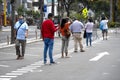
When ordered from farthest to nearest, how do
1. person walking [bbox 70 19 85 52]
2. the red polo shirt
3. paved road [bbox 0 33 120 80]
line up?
1. person walking [bbox 70 19 85 52]
2. the red polo shirt
3. paved road [bbox 0 33 120 80]

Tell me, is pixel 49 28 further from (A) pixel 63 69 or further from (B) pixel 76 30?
(B) pixel 76 30

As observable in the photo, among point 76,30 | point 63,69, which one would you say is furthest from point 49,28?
point 76,30

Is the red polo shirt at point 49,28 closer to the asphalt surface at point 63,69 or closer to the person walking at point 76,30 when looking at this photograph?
the asphalt surface at point 63,69

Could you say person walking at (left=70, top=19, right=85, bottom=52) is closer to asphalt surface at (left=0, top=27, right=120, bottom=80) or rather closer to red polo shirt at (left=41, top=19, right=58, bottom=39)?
asphalt surface at (left=0, top=27, right=120, bottom=80)

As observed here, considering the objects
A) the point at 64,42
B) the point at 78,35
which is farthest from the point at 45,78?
the point at 78,35

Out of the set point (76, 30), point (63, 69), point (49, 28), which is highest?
point (49, 28)

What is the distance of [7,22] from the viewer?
3905 inches

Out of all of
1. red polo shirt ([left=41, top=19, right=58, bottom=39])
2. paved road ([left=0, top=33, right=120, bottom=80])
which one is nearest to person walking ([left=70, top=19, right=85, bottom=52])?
paved road ([left=0, top=33, right=120, bottom=80])

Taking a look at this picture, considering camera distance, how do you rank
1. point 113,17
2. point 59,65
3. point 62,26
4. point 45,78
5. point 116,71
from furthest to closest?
point 113,17, point 62,26, point 59,65, point 116,71, point 45,78

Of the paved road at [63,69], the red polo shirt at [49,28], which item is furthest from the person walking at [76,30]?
the red polo shirt at [49,28]

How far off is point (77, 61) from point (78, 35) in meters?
5.61

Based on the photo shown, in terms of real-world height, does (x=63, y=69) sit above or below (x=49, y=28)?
below

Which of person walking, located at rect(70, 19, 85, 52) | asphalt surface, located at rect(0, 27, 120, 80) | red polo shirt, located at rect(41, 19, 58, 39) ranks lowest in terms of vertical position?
asphalt surface, located at rect(0, 27, 120, 80)

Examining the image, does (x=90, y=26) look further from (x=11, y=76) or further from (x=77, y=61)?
(x=11, y=76)
